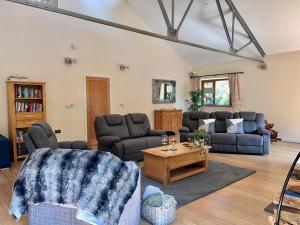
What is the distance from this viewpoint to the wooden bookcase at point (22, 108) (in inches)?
186

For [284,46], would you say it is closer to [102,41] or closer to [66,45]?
[102,41]

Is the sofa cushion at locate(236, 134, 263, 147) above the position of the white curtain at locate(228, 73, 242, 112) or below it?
below

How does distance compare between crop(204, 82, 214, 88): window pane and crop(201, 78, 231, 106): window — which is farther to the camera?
crop(204, 82, 214, 88): window pane

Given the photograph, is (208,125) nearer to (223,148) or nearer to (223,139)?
(223,139)

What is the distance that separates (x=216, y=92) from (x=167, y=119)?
2117 mm

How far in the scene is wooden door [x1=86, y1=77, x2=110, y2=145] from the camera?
6203 millimetres

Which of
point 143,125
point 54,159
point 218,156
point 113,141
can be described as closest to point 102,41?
point 143,125

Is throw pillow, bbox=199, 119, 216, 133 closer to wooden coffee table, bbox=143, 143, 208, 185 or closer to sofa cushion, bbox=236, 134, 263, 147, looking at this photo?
sofa cushion, bbox=236, 134, 263, 147

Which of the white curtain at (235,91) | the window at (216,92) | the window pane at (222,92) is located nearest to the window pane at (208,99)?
the window at (216,92)

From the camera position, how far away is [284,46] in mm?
6348

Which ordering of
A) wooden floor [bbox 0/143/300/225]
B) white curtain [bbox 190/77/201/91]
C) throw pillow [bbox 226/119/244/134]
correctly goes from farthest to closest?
white curtain [bbox 190/77/201/91] → throw pillow [bbox 226/119/244/134] → wooden floor [bbox 0/143/300/225]

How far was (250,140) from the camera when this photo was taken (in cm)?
517

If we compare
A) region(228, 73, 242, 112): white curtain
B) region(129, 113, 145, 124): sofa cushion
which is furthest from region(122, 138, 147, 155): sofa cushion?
region(228, 73, 242, 112): white curtain

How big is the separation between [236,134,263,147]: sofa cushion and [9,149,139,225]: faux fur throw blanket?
389cm
